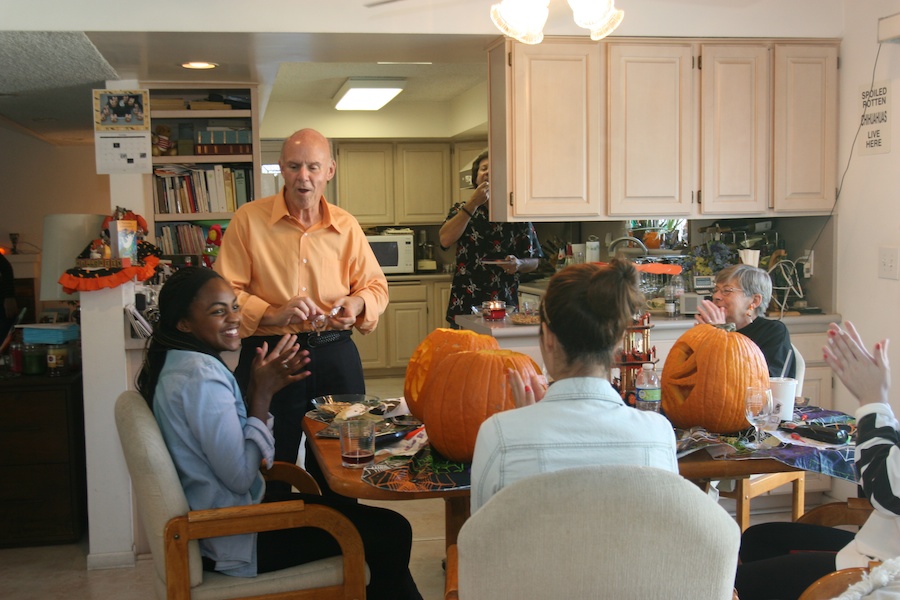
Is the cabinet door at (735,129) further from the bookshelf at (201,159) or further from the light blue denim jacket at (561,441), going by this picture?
the light blue denim jacket at (561,441)

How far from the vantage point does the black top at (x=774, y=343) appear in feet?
8.73

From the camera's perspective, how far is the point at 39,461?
389 centimetres

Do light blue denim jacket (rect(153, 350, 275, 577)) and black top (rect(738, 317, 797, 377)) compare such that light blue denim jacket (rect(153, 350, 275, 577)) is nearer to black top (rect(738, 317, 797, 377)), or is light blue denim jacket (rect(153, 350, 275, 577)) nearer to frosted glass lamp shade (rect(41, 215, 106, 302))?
black top (rect(738, 317, 797, 377))

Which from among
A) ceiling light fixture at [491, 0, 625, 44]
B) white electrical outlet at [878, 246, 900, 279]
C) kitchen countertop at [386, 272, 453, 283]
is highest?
ceiling light fixture at [491, 0, 625, 44]

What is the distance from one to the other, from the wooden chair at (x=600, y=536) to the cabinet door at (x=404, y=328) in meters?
6.68

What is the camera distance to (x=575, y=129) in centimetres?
388

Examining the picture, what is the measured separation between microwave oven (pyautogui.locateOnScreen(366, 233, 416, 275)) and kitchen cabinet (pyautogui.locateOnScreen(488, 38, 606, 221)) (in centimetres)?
418

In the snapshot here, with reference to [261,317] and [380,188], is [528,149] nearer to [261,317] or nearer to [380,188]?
[261,317]

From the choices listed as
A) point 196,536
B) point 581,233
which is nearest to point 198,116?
point 581,233

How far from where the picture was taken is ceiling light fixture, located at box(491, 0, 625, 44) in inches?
111

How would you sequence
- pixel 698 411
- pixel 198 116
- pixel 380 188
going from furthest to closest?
pixel 380 188 < pixel 198 116 < pixel 698 411

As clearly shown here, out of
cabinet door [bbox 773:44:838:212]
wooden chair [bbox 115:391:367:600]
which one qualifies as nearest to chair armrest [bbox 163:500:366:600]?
wooden chair [bbox 115:391:367:600]

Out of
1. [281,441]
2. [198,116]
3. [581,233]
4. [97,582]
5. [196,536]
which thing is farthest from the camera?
[581,233]

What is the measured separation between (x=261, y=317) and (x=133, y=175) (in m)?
1.42
